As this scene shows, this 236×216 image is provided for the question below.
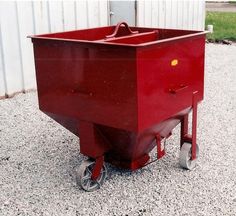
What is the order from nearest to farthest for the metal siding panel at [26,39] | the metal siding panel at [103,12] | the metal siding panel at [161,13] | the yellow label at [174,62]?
1. the yellow label at [174,62]
2. the metal siding panel at [26,39]
3. the metal siding panel at [103,12]
4. the metal siding panel at [161,13]

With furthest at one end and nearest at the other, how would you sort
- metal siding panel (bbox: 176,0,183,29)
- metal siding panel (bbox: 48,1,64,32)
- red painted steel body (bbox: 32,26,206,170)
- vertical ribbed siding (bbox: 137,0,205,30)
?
1. metal siding panel (bbox: 176,0,183,29)
2. vertical ribbed siding (bbox: 137,0,205,30)
3. metal siding panel (bbox: 48,1,64,32)
4. red painted steel body (bbox: 32,26,206,170)

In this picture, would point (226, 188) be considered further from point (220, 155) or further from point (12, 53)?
point (12, 53)

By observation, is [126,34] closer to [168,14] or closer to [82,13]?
[82,13]

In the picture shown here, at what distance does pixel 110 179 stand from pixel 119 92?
868 millimetres

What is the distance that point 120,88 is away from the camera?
268 centimetres

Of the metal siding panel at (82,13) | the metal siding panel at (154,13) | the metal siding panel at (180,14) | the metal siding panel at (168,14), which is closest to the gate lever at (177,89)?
the metal siding panel at (82,13)

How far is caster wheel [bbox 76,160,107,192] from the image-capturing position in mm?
3076

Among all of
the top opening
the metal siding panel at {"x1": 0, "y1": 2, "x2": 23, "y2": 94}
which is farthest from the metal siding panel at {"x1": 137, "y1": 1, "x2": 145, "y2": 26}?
the top opening

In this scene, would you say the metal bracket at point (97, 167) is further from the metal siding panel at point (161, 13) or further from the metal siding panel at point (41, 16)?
the metal siding panel at point (161, 13)

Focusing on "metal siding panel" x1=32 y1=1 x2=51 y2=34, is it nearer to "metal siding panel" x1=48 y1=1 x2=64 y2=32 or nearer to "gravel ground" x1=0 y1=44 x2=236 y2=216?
"metal siding panel" x1=48 y1=1 x2=64 y2=32

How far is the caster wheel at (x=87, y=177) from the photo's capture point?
3.08m

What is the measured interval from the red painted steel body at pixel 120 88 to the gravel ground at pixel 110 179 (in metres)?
0.23

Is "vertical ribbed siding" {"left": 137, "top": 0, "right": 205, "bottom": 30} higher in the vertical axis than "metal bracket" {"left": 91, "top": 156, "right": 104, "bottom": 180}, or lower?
higher

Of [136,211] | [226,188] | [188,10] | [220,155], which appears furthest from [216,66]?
[136,211]
